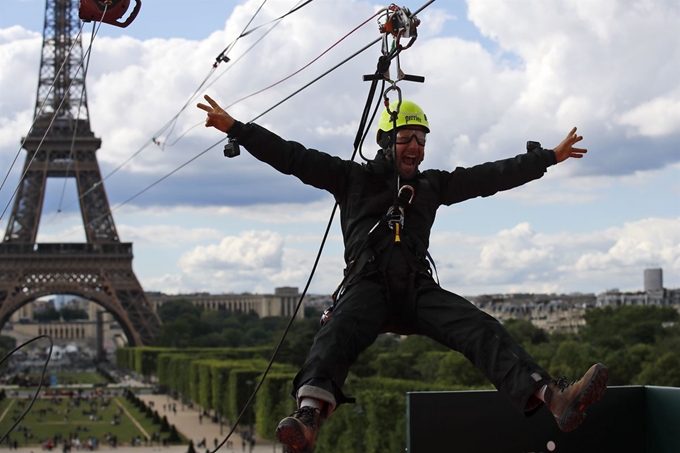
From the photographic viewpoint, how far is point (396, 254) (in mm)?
7043

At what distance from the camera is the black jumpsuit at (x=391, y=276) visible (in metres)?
6.46

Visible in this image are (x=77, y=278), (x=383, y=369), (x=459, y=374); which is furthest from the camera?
(x=77, y=278)

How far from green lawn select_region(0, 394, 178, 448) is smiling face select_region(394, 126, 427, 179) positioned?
149 feet

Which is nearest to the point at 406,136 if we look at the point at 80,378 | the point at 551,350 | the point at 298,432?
the point at 298,432

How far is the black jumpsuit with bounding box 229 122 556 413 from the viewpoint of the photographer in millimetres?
6457

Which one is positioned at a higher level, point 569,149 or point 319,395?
point 569,149

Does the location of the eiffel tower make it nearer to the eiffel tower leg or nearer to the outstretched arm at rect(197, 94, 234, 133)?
the eiffel tower leg

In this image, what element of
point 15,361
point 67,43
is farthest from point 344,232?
point 15,361

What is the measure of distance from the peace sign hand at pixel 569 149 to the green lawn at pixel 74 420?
149 ft

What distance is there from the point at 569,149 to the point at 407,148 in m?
1.19

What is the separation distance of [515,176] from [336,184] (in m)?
1.14

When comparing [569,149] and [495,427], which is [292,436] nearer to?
[495,427]

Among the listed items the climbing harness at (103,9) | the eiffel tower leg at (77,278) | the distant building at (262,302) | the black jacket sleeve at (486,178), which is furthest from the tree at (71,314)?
the black jacket sleeve at (486,178)

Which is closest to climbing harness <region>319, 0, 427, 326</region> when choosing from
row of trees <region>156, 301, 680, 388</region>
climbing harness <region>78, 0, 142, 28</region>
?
climbing harness <region>78, 0, 142, 28</region>
